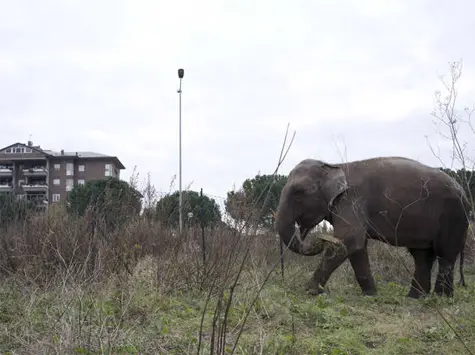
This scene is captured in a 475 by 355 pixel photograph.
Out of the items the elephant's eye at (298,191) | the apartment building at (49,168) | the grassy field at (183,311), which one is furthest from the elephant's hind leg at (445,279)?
the apartment building at (49,168)

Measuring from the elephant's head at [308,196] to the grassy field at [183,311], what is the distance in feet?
2.53

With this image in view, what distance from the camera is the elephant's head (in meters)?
7.25

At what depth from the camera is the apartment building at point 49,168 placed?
69.3m

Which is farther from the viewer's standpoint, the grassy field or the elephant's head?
the elephant's head

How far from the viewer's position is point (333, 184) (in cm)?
728

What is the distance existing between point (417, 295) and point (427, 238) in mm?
768

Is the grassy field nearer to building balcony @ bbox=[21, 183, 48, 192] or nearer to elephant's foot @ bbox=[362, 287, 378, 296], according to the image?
elephant's foot @ bbox=[362, 287, 378, 296]

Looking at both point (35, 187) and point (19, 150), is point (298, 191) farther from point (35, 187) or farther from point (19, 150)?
point (19, 150)

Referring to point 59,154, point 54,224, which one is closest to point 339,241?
point 54,224

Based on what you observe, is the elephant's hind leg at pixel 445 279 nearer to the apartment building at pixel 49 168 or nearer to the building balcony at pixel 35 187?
the apartment building at pixel 49 168

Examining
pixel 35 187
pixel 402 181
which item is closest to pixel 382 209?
pixel 402 181

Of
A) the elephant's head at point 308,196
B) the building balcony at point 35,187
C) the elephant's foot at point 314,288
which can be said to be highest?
the building balcony at point 35,187

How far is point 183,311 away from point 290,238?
235 centimetres

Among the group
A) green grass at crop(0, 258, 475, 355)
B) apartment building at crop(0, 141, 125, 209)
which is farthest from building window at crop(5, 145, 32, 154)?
green grass at crop(0, 258, 475, 355)
